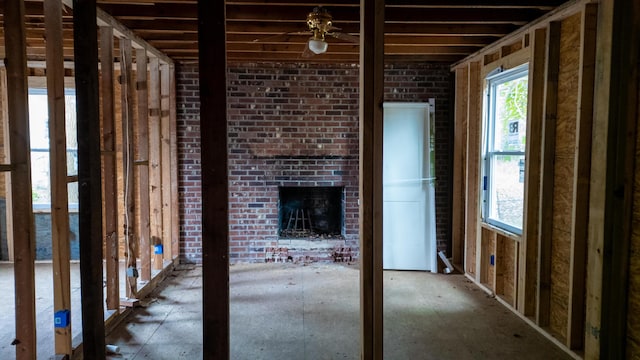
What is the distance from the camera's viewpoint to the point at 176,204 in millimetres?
4996

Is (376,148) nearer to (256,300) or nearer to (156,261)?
(256,300)

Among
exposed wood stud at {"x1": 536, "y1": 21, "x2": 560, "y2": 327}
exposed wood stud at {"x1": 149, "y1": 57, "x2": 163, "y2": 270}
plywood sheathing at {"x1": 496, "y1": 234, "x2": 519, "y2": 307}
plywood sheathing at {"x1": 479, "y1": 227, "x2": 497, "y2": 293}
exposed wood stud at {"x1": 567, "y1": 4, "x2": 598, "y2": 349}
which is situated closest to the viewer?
exposed wood stud at {"x1": 567, "y1": 4, "x2": 598, "y2": 349}

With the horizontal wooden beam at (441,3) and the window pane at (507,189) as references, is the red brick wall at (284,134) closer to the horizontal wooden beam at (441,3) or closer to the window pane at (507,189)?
the window pane at (507,189)

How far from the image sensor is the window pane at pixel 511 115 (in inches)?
141

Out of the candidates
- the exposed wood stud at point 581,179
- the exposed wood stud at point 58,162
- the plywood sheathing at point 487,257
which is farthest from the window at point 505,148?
the exposed wood stud at point 58,162

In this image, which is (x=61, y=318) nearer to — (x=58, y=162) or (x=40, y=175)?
(x=58, y=162)

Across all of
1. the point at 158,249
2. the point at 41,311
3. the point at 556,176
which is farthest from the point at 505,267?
the point at 41,311

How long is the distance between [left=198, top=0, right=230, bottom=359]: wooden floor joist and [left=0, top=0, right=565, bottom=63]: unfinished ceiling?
2148 millimetres

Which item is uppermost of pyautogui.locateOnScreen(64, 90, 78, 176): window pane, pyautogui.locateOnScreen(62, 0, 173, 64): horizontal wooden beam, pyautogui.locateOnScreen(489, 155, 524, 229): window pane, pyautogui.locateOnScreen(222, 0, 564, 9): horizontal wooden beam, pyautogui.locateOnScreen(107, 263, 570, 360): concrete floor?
pyautogui.locateOnScreen(222, 0, 564, 9): horizontal wooden beam

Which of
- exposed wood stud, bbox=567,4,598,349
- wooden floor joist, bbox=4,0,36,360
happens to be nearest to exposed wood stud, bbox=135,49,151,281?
wooden floor joist, bbox=4,0,36,360

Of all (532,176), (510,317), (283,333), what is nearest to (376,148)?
(283,333)

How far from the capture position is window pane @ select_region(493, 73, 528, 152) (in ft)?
11.8

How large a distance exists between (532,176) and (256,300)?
270cm

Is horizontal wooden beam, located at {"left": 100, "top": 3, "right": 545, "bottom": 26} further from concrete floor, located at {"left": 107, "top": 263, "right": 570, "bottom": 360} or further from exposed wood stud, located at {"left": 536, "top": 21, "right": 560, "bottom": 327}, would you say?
concrete floor, located at {"left": 107, "top": 263, "right": 570, "bottom": 360}
